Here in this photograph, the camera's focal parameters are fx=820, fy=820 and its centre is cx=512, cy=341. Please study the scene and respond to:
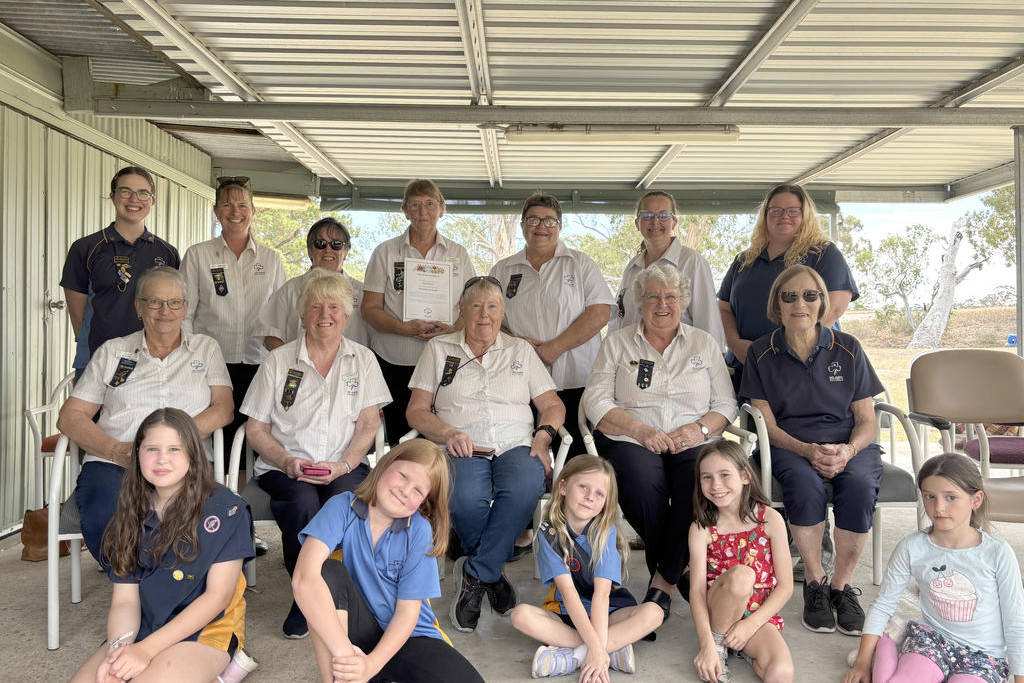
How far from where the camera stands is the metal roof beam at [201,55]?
4191 mm

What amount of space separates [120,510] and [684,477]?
2.09 m

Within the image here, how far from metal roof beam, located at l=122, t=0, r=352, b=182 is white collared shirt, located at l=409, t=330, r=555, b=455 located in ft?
7.60

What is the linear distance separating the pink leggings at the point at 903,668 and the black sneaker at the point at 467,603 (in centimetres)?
143

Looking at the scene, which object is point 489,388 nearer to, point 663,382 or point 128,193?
point 663,382

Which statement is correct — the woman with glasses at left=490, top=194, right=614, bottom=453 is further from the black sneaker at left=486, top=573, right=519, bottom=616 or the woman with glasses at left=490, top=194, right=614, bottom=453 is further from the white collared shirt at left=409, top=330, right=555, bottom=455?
the black sneaker at left=486, top=573, right=519, bottom=616

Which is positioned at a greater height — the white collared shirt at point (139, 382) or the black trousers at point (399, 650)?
the white collared shirt at point (139, 382)


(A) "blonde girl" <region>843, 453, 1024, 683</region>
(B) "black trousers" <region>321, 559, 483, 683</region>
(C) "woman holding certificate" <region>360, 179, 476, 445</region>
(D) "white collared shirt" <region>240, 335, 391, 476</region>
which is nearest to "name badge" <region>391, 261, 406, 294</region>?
(C) "woman holding certificate" <region>360, 179, 476, 445</region>

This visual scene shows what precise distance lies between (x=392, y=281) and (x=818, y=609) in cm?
249

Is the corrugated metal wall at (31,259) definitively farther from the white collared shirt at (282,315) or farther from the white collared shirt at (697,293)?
the white collared shirt at (697,293)

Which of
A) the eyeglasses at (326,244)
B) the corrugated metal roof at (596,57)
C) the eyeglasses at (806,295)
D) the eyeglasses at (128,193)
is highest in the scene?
the corrugated metal roof at (596,57)

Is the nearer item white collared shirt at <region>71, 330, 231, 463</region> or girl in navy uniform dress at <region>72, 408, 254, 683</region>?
girl in navy uniform dress at <region>72, 408, 254, 683</region>

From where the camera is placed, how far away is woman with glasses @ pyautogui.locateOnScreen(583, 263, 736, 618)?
3.31 m

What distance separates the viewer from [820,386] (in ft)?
11.5

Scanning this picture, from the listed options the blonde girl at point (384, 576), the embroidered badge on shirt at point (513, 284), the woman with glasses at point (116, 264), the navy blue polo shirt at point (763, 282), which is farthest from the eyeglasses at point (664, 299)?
the woman with glasses at point (116, 264)
